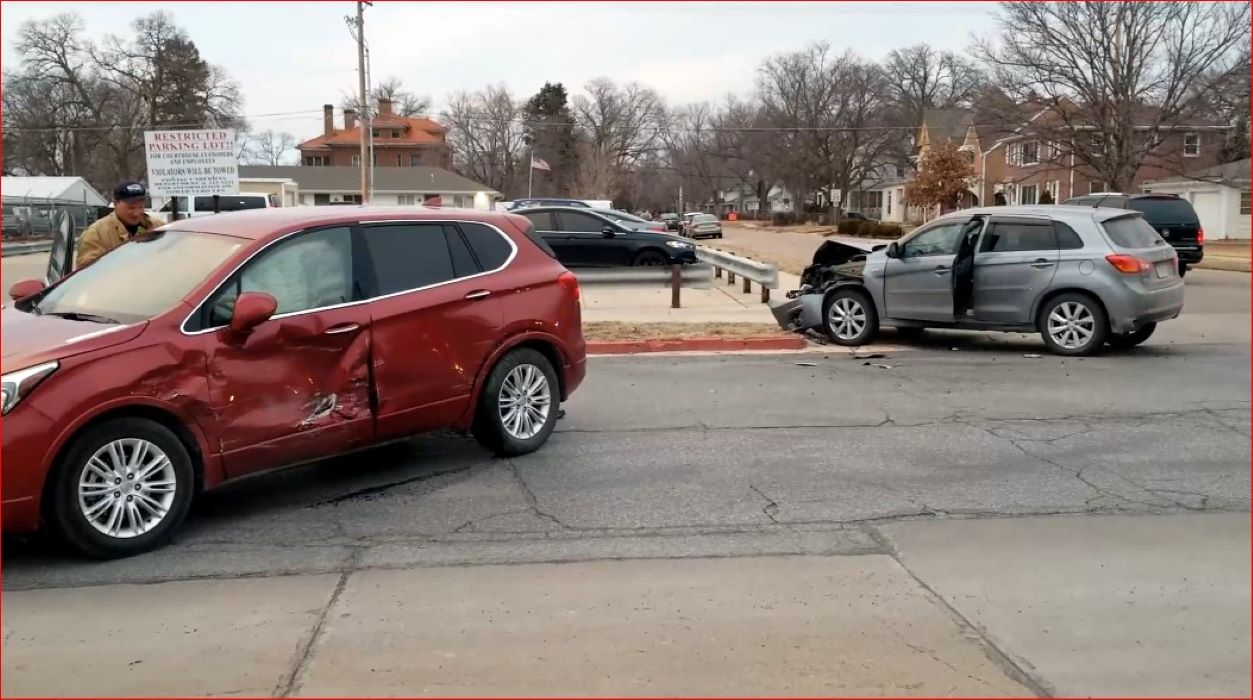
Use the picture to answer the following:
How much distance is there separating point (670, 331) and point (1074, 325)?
A: 4.82m

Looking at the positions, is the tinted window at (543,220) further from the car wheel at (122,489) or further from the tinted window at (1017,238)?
the car wheel at (122,489)

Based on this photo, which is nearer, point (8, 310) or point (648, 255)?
point (8, 310)

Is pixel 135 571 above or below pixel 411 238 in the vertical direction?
below

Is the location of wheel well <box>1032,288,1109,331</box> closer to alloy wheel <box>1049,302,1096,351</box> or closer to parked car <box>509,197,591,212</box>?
alloy wheel <box>1049,302,1096,351</box>

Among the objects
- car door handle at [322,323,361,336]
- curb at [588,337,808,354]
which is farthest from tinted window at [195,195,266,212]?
car door handle at [322,323,361,336]

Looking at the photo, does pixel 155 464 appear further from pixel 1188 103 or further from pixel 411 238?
pixel 1188 103

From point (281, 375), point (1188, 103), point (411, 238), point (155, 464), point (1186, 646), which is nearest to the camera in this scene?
point (1186, 646)

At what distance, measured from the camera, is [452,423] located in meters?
6.49

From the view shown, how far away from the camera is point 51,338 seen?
16.0 feet

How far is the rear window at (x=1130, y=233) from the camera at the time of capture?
35.8 ft

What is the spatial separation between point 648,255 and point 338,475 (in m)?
14.6

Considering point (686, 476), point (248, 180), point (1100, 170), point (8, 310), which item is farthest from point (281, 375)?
point (248, 180)

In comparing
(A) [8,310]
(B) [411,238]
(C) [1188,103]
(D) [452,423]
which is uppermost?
(C) [1188,103]

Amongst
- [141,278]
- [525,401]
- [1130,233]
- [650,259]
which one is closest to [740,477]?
[525,401]
